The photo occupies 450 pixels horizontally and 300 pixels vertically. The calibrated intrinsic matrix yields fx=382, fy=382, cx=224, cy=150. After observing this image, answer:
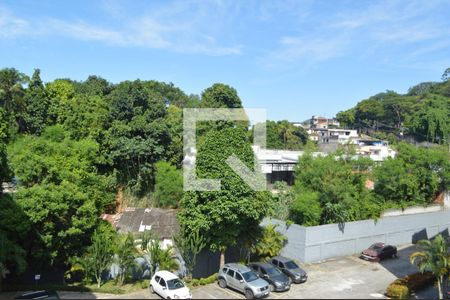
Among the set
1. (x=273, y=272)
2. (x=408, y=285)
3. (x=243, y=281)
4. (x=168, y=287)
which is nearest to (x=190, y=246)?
(x=168, y=287)

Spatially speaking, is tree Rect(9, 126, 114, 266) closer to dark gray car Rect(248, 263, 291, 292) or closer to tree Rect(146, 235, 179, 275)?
tree Rect(146, 235, 179, 275)

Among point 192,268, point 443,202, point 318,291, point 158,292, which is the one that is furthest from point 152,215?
point 443,202

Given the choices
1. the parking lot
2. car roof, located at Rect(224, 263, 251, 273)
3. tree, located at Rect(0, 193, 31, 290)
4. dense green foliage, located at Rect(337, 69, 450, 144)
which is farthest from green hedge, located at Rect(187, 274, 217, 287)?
dense green foliage, located at Rect(337, 69, 450, 144)

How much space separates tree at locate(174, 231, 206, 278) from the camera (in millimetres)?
17500

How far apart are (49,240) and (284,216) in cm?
1262

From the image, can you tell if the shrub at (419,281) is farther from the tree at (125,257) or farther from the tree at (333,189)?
the tree at (125,257)

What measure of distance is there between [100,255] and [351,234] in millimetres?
13994

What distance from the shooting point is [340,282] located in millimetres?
17828

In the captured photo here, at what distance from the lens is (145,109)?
28750 millimetres

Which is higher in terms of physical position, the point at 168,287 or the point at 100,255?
the point at 100,255

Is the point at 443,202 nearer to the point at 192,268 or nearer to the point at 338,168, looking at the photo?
the point at 338,168

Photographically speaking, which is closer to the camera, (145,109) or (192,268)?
(192,268)

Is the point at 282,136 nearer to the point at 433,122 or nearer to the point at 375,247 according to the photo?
the point at 433,122

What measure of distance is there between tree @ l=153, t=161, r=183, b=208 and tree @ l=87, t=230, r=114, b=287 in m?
7.68
